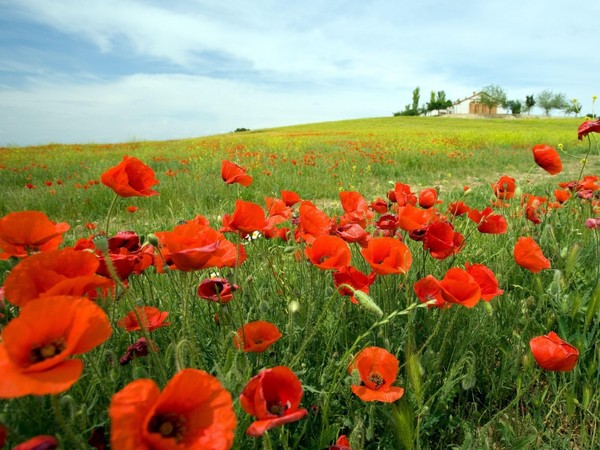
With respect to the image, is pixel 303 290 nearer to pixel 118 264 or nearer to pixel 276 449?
pixel 276 449

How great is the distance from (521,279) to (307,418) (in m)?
1.76

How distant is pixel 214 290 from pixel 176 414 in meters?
0.69

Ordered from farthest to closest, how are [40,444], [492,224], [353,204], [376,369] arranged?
1. [353,204]
2. [492,224]
3. [376,369]
4. [40,444]

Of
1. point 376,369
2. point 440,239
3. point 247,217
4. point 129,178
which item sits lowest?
point 376,369

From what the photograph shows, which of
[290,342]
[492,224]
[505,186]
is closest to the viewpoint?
[290,342]

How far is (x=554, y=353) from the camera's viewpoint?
119cm

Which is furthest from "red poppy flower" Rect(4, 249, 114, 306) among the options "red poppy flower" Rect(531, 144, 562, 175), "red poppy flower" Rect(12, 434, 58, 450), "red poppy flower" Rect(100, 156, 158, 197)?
"red poppy flower" Rect(531, 144, 562, 175)

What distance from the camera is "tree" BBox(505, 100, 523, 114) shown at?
218ft

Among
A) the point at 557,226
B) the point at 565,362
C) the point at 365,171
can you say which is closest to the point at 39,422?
the point at 565,362

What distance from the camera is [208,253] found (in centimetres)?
93

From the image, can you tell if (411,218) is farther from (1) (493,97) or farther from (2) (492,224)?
(1) (493,97)

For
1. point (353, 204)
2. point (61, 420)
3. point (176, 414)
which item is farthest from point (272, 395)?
point (353, 204)

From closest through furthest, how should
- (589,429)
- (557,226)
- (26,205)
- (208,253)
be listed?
(208,253) < (589,429) < (557,226) < (26,205)

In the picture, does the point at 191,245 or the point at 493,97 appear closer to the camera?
the point at 191,245
